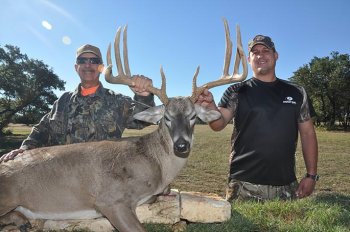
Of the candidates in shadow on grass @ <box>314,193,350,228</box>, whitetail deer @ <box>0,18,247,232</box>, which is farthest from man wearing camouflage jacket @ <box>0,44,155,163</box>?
shadow on grass @ <box>314,193,350,228</box>

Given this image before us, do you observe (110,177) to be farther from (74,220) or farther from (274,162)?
(274,162)

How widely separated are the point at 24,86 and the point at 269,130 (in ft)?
127

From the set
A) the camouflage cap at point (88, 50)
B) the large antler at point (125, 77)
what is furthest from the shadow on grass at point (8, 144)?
the large antler at point (125, 77)

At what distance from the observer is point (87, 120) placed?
7082 mm

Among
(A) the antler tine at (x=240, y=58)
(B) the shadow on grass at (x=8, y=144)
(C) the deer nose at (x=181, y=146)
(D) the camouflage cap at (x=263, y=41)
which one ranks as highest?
(D) the camouflage cap at (x=263, y=41)

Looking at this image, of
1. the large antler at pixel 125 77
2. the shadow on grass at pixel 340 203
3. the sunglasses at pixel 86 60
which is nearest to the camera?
the shadow on grass at pixel 340 203

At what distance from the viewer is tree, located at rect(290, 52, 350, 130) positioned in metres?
59.6

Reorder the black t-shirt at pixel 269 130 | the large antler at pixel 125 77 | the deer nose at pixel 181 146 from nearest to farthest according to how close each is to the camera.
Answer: the deer nose at pixel 181 146 < the large antler at pixel 125 77 < the black t-shirt at pixel 269 130

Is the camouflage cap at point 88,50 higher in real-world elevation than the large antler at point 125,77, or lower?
higher

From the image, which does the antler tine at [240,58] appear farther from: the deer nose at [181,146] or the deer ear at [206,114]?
the deer nose at [181,146]

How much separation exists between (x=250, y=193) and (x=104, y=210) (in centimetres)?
291

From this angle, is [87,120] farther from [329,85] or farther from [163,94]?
[329,85]

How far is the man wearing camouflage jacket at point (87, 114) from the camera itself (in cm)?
705

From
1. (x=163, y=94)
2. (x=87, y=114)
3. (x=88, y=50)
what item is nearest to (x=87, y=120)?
(x=87, y=114)
